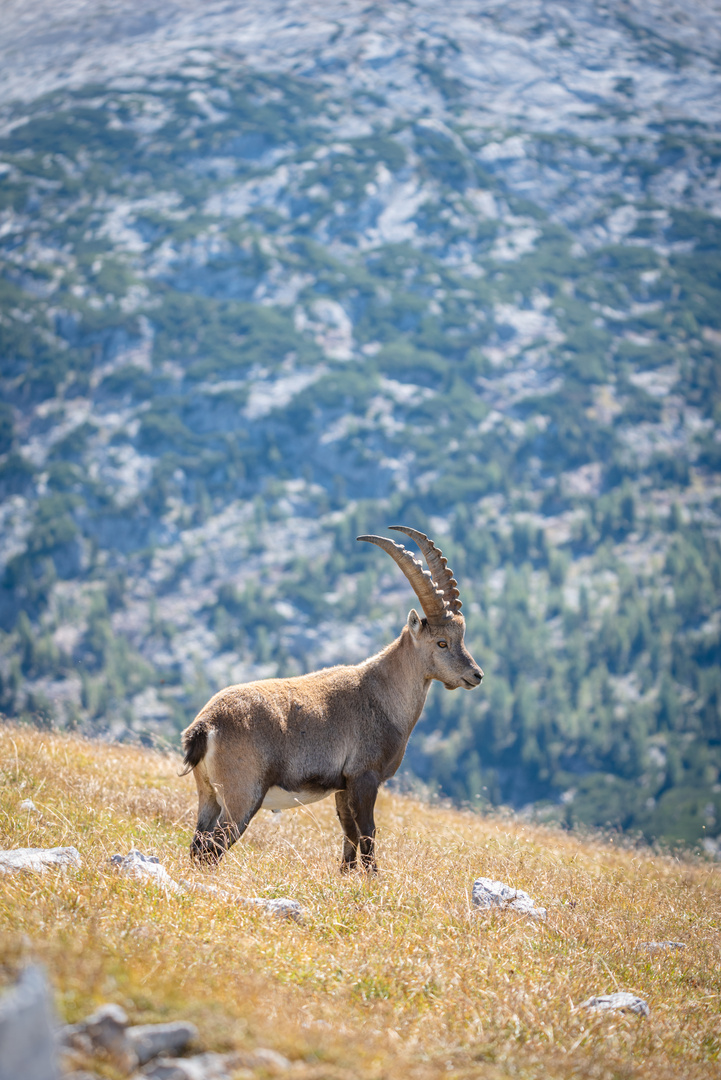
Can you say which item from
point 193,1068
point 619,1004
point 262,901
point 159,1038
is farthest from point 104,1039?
point 619,1004

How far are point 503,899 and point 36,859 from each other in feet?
14.1

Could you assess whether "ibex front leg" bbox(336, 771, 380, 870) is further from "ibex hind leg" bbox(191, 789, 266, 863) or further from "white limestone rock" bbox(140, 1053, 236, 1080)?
"white limestone rock" bbox(140, 1053, 236, 1080)

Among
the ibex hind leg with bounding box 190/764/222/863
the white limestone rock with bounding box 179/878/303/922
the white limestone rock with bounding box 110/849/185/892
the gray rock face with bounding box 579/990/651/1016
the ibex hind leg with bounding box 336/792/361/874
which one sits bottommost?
the ibex hind leg with bounding box 336/792/361/874

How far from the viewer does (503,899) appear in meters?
9.30

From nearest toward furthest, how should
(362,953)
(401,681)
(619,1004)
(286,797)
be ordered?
(619,1004), (362,953), (286,797), (401,681)

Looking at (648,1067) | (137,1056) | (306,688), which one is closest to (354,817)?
(306,688)

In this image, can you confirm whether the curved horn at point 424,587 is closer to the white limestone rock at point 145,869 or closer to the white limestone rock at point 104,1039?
the white limestone rock at point 145,869

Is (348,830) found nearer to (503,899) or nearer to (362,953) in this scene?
(503,899)

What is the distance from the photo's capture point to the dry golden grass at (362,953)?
5770 mm

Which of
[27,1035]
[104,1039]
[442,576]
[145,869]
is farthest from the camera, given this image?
[442,576]

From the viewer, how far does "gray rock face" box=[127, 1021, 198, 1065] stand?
16.9ft

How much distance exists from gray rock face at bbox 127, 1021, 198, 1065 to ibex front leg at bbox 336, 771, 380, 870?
530cm

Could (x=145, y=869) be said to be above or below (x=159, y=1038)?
below

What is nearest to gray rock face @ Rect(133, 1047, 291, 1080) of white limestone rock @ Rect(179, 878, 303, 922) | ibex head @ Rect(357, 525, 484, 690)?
white limestone rock @ Rect(179, 878, 303, 922)
